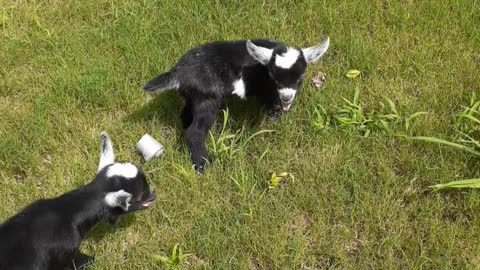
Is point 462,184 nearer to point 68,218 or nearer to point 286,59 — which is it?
point 286,59

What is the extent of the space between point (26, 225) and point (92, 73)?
1638 mm

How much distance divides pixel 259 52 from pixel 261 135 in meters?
0.62

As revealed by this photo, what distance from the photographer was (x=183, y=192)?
3.62 meters

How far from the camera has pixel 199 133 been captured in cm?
371

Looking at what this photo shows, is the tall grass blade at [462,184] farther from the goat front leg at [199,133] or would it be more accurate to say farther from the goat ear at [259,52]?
the goat front leg at [199,133]

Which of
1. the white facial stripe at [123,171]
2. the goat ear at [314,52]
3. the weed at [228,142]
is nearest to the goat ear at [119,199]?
the white facial stripe at [123,171]

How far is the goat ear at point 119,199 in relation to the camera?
315 cm

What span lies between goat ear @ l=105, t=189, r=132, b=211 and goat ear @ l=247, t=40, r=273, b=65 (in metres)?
1.31

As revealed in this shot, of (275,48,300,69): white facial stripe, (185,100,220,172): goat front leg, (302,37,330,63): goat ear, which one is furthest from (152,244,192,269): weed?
(302,37,330,63): goat ear

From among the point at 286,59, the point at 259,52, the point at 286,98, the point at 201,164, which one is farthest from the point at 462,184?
the point at 201,164

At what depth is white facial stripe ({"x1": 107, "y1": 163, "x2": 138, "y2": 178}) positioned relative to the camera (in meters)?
3.20

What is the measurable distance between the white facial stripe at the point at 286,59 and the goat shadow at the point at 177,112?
1.64 feet

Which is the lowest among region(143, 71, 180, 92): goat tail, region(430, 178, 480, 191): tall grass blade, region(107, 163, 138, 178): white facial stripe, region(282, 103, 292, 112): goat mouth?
region(430, 178, 480, 191): tall grass blade

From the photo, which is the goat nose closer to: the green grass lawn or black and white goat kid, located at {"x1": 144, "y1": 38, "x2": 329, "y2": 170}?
black and white goat kid, located at {"x1": 144, "y1": 38, "x2": 329, "y2": 170}
